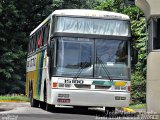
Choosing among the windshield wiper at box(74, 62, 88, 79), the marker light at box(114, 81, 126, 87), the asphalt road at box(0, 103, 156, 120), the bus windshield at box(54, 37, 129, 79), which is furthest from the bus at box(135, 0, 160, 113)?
the windshield wiper at box(74, 62, 88, 79)

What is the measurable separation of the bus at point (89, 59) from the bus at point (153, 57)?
4.45 feet

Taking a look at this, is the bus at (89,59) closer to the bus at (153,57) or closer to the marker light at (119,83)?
the marker light at (119,83)

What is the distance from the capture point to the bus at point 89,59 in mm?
18031

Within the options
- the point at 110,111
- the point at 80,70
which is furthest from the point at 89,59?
the point at 110,111

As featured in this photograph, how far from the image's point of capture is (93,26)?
1878cm

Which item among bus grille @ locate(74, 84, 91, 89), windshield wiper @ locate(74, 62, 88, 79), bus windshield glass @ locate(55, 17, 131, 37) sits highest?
bus windshield glass @ locate(55, 17, 131, 37)

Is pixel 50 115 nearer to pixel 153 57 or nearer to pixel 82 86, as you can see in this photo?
pixel 82 86

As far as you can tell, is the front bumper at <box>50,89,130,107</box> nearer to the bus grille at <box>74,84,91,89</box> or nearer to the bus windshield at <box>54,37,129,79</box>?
the bus grille at <box>74,84,91,89</box>

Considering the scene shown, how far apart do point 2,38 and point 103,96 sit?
80.4 feet

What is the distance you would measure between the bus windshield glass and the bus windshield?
0.40 m

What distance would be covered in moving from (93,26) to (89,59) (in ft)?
4.36

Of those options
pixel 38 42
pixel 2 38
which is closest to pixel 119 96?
pixel 38 42

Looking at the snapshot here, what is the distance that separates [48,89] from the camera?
19.2 m

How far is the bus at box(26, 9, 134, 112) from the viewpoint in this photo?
18031 millimetres
